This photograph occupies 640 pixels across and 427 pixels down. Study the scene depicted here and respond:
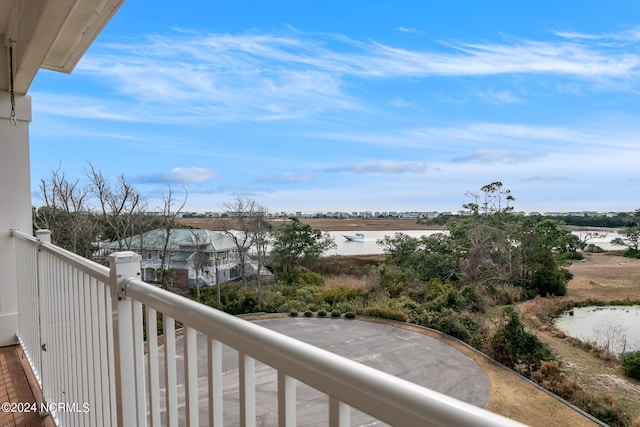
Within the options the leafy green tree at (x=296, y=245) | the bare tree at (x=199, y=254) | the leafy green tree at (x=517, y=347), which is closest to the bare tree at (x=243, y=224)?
the bare tree at (x=199, y=254)

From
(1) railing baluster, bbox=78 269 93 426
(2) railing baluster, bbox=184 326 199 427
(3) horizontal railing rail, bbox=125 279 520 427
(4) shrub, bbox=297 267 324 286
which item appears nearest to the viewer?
(3) horizontal railing rail, bbox=125 279 520 427

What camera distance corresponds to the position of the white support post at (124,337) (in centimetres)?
99

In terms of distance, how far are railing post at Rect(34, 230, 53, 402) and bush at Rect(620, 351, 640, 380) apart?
6929 mm

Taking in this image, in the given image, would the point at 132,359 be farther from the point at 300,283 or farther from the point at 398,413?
the point at 300,283

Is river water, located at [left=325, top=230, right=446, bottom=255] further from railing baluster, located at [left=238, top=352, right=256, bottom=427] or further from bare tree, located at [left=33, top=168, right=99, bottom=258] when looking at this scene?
railing baluster, located at [left=238, top=352, right=256, bottom=427]

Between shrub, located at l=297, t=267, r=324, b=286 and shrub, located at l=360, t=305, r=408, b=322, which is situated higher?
shrub, located at l=297, t=267, r=324, b=286

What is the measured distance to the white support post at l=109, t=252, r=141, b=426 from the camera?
989mm

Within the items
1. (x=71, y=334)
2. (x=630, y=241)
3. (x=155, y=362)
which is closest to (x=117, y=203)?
(x=71, y=334)

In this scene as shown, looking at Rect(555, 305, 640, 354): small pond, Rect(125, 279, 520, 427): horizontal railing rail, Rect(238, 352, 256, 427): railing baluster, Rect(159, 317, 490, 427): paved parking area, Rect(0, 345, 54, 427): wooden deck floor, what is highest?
Rect(125, 279, 520, 427): horizontal railing rail

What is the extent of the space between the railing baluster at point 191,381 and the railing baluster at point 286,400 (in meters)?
0.28

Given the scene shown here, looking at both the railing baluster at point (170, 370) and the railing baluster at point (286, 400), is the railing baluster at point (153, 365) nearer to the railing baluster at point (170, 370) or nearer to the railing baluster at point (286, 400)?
the railing baluster at point (170, 370)

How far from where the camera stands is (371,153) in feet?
34.9

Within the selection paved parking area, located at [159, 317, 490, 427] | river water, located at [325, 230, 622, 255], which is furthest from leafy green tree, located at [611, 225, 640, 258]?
Result: river water, located at [325, 230, 622, 255]

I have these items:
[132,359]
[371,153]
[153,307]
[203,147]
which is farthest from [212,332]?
[203,147]
